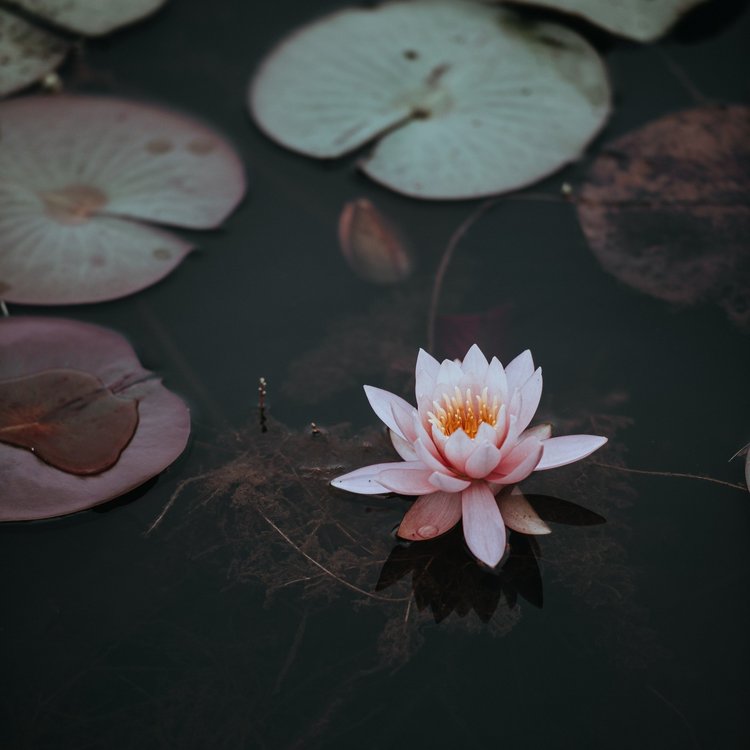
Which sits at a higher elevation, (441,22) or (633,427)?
(441,22)

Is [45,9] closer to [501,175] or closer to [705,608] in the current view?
[501,175]

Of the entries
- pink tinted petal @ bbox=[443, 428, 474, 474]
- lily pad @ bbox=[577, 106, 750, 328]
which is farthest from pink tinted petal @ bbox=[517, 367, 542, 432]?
lily pad @ bbox=[577, 106, 750, 328]

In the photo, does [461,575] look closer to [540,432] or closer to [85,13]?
[540,432]

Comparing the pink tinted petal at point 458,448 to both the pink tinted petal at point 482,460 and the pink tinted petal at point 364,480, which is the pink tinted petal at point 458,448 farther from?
the pink tinted petal at point 364,480

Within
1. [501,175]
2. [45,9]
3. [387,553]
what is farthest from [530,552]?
[45,9]

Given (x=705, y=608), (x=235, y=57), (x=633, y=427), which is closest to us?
(x=705, y=608)

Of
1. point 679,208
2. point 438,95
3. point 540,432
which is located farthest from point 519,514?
point 438,95
